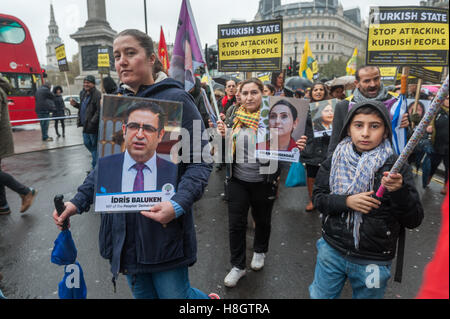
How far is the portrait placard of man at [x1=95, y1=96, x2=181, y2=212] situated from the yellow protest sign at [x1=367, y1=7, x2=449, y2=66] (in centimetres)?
381

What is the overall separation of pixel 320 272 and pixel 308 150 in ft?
8.73

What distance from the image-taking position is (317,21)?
294 feet

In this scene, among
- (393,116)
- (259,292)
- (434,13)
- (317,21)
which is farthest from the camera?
(317,21)

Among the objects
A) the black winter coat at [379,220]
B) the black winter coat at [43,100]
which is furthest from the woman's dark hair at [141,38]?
the black winter coat at [43,100]

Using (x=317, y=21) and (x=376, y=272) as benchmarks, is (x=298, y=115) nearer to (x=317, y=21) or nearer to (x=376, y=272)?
(x=376, y=272)

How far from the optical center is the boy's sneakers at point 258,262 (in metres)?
3.11

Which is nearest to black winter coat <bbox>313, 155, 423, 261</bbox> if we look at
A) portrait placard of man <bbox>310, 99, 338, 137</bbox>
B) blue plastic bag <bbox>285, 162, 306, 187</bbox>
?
portrait placard of man <bbox>310, 99, 338, 137</bbox>

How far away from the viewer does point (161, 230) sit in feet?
5.15

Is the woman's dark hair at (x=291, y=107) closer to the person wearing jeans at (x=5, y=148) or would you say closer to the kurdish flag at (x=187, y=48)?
the kurdish flag at (x=187, y=48)

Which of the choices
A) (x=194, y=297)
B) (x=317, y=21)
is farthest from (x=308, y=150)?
(x=317, y=21)

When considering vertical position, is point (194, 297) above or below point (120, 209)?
below

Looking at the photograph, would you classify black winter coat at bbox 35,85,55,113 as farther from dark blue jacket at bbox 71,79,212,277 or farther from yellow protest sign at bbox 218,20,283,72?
dark blue jacket at bbox 71,79,212,277

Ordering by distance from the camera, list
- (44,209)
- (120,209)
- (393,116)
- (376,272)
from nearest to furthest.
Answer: (120,209) < (376,272) < (393,116) < (44,209)

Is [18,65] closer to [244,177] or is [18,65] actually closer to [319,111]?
[319,111]
